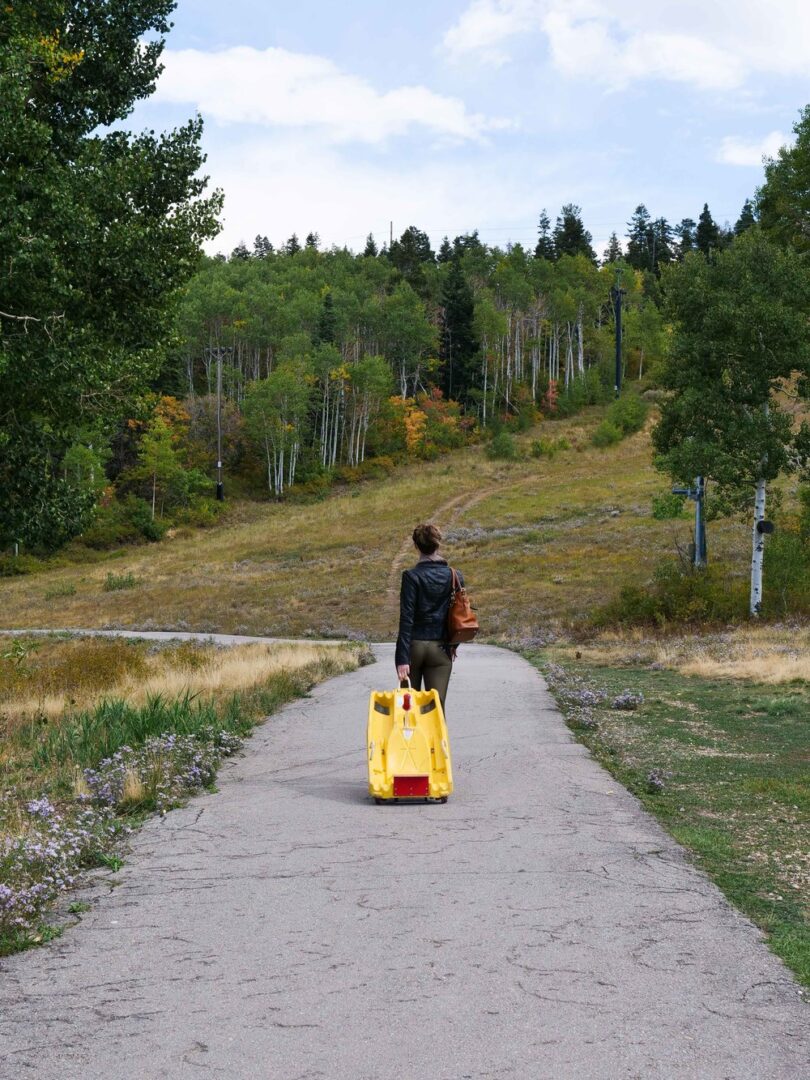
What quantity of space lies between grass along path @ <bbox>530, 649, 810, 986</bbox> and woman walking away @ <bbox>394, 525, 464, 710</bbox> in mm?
2059

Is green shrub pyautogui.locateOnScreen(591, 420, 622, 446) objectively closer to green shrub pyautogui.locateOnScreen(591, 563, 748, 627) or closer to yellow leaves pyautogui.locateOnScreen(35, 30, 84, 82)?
green shrub pyautogui.locateOnScreen(591, 563, 748, 627)

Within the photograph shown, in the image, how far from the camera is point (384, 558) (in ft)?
199

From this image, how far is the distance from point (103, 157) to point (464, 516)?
177 ft

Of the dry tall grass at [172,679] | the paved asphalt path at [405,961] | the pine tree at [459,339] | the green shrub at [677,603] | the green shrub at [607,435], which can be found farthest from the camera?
the pine tree at [459,339]

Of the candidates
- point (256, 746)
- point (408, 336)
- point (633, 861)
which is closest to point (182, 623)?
point (256, 746)

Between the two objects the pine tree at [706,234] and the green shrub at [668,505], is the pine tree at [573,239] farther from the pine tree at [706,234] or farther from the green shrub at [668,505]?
the green shrub at [668,505]

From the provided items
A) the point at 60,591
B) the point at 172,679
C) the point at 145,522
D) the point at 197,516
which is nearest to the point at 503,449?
the point at 197,516

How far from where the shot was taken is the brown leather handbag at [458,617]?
936 cm

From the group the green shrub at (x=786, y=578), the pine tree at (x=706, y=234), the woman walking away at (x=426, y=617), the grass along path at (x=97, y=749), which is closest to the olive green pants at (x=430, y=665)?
the woman walking away at (x=426, y=617)

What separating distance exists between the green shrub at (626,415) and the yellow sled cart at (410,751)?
93.5 m

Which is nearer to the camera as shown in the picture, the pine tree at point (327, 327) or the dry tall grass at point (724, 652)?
the dry tall grass at point (724, 652)

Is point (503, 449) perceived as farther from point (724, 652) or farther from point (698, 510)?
point (724, 652)

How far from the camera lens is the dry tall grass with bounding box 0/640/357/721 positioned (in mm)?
16297

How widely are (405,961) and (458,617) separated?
14.9 feet
